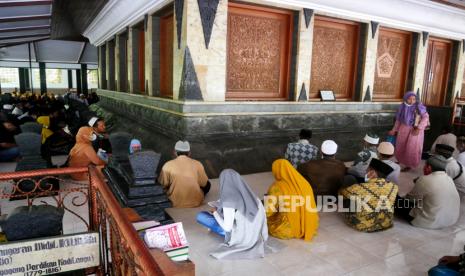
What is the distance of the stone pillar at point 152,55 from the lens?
6699 millimetres

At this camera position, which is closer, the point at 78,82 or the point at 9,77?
the point at 9,77

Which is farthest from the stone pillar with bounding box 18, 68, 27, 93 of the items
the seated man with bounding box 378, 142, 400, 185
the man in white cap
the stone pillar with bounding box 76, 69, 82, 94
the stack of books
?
the stack of books

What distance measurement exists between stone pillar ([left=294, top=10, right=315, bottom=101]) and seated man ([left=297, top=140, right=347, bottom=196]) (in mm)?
2406

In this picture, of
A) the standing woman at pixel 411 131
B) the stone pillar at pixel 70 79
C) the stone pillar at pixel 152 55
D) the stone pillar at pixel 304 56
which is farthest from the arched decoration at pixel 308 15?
the stone pillar at pixel 70 79

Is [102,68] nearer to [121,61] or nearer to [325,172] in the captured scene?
[121,61]

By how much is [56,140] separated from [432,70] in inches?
353

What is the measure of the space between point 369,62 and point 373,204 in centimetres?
457

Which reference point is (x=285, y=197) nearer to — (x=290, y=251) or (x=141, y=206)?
(x=290, y=251)

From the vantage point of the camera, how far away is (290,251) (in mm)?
3186

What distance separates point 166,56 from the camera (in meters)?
6.79

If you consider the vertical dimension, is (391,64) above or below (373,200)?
above

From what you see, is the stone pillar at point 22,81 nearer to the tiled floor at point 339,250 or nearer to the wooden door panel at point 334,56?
the tiled floor at point 339,250

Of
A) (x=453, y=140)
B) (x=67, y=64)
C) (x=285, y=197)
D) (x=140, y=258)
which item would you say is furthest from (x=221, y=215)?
(x=67, y=64)

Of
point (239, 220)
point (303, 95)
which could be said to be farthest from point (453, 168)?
point (239, 220)
